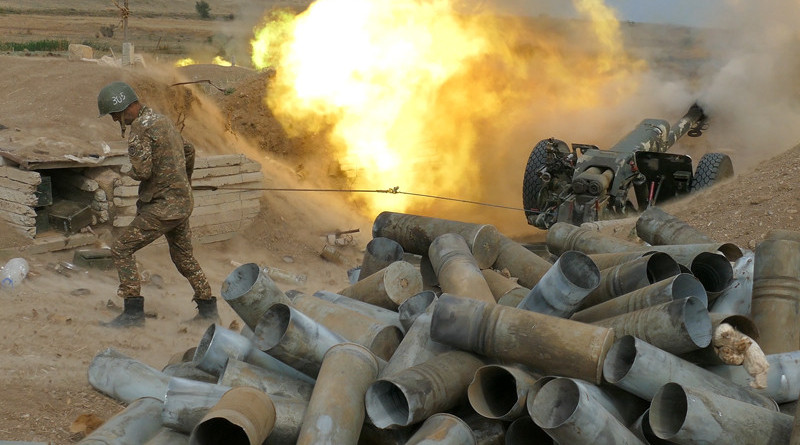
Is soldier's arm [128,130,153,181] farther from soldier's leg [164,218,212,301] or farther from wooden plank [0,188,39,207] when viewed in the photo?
wooden plank [0,188,39,207]

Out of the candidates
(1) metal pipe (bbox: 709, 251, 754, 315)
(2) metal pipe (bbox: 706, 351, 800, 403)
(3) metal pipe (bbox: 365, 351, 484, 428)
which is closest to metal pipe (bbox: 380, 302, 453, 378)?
(3) metal pipe (bbox: 365, 351, 484, 428)

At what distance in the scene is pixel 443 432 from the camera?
144 inches

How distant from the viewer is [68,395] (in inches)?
218

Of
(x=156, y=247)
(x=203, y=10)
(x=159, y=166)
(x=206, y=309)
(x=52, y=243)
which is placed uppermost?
(x=203, y=10)

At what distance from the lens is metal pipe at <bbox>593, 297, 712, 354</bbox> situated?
4027 millimetres

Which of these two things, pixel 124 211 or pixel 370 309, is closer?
pixel 370 309

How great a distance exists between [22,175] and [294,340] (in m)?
6.18

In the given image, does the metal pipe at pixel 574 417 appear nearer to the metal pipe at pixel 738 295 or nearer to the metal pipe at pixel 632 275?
the metal pipe at pixel 632 275

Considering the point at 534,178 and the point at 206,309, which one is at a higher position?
the point at 534,178

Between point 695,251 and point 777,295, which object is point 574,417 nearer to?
point 777,295

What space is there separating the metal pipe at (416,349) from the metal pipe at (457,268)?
65 centimetres

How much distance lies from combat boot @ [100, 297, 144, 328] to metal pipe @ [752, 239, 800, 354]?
506 cm

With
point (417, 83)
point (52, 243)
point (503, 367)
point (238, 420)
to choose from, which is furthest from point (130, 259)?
point (417, 83)

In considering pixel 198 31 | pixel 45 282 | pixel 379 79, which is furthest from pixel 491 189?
pixel 198 31
